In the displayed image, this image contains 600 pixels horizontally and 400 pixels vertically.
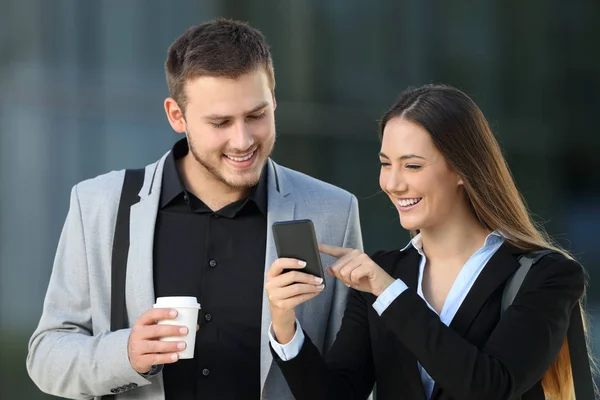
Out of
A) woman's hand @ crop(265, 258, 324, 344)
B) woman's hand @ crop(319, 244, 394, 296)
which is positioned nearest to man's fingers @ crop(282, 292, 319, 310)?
woman's hand @ crop(265, 258, 324, 344)

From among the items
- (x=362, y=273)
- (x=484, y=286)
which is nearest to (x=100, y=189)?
(x=362, y=273)

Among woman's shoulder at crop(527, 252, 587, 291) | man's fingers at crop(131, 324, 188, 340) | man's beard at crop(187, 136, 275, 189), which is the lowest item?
man's fingers at crop(131, 324, 188, 340)

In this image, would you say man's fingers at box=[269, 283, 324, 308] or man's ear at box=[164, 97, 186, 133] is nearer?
man's fingers at box=[269, 283, 324, 308]

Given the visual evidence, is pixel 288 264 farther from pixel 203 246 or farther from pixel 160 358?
pixel 203 246

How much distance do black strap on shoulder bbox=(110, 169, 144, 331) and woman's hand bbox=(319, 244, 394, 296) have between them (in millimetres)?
756

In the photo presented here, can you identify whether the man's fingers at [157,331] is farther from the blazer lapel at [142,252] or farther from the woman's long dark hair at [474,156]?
the woman's long dark hair at [474,156]

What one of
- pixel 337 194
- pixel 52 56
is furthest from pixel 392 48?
pixel 337 194

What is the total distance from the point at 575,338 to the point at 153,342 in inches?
50.5

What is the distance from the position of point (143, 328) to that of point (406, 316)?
777mm

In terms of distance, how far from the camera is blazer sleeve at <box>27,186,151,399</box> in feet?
9.84

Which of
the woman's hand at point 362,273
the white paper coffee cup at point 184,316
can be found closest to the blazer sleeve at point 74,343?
the white paper coffee cup at point 184,316

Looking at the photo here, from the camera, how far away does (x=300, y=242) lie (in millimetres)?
2775

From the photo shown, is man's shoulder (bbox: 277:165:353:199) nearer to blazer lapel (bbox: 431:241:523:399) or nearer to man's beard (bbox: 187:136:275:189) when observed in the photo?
man's beard (bbox: 187:136:275:189)

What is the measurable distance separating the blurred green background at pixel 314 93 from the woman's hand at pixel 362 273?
3723 mm
